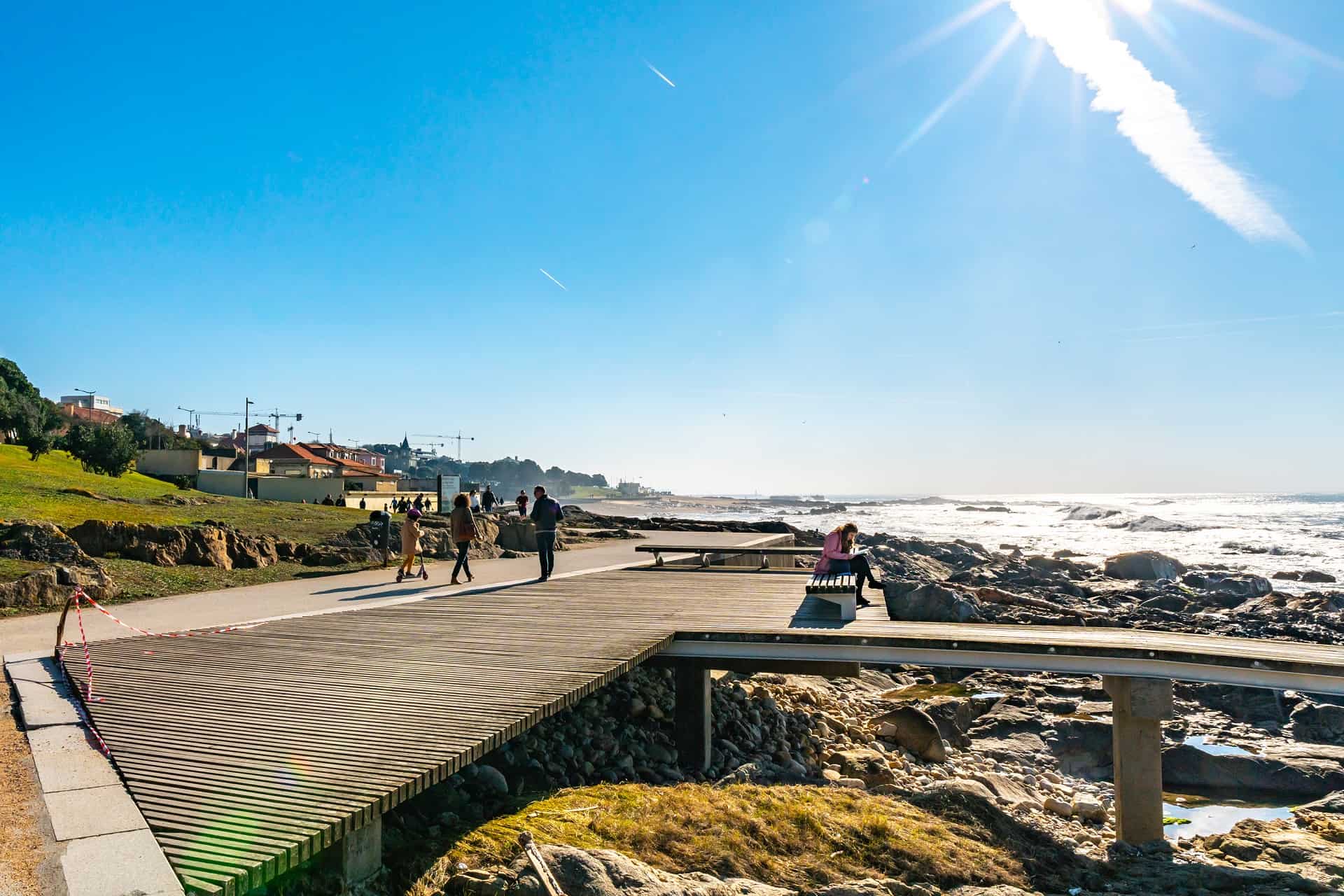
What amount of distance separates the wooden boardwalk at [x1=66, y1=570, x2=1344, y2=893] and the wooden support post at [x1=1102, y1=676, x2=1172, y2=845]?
360 mm

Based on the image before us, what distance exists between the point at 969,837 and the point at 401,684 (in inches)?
196

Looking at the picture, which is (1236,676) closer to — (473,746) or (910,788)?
(910,788)

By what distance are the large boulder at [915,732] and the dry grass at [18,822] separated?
987 cm

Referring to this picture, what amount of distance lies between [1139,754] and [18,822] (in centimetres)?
909

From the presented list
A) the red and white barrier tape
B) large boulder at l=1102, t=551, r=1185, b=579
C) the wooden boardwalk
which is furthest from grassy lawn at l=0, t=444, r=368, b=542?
large boulder at l=1102, t=551, r=1185, b=579

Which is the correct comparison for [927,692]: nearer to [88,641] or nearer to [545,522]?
[545,522]

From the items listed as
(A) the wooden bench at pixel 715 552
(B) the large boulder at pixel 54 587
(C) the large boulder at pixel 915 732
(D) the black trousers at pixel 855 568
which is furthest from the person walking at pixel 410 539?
(C) the large boulder at pixel 915 732

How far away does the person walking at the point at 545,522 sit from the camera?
1395 cm

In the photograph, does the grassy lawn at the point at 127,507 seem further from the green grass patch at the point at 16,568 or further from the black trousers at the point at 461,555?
the black trousers at the point at 461,555

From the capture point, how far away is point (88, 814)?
13.6 feet

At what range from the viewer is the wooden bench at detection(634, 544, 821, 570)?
54.5 ft

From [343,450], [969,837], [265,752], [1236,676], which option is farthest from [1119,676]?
[343,450]

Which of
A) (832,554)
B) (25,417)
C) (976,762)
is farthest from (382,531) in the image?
(25,417)

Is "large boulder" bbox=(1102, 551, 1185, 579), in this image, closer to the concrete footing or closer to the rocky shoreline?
the rocky shoreline
